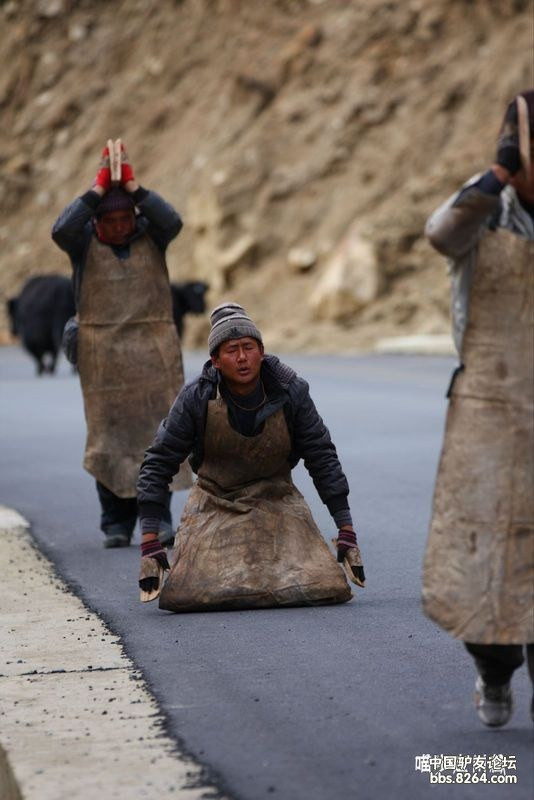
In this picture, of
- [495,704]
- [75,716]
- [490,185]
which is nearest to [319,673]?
[75,716]

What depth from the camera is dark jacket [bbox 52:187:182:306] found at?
30.9 feet

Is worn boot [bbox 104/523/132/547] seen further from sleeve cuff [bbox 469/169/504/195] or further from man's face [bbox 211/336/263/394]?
sleeve cuff [bbox 469/169/504/195]

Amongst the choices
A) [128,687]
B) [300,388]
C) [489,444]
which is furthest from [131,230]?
[489,444]

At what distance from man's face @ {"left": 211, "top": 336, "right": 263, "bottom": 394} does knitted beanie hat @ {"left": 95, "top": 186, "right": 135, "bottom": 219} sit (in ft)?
7.46

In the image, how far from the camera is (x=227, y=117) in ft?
147

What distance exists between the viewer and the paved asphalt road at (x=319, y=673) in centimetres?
496

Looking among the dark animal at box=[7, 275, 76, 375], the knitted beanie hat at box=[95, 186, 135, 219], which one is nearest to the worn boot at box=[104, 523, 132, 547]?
the knitted beanie hat at box=[95, 186, 135, 219]

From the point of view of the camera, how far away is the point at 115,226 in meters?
9.62

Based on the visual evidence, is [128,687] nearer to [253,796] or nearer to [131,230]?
[253,796]

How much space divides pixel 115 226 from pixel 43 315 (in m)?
20.2

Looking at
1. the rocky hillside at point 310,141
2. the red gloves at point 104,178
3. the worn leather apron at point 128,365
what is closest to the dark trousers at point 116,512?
the worn leather apron at point 128,365

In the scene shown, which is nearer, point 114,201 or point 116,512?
point 114,201

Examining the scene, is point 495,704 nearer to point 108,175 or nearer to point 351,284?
point 108,175

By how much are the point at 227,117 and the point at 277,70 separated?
189 centimetres
